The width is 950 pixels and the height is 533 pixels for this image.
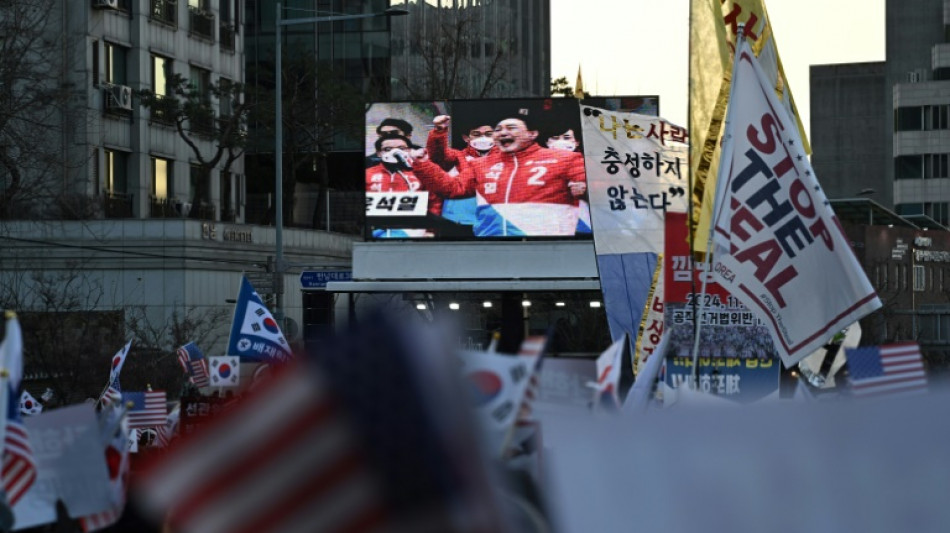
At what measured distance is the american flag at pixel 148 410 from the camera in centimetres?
1426

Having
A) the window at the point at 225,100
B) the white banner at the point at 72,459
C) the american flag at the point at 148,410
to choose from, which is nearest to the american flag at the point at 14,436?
the white banner at the point at 72,459

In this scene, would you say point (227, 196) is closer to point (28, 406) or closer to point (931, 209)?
point (28, 406)

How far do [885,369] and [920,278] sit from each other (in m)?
64.7

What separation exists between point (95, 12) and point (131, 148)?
4.13 metres

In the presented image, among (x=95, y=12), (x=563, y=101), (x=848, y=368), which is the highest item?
(x=95, y=12)

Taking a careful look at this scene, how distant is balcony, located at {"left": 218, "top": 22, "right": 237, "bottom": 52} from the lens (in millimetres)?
50656

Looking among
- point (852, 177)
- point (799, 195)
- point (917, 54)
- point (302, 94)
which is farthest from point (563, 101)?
point (852, 177)

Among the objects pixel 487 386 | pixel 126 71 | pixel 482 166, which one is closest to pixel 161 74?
pixel 126 71

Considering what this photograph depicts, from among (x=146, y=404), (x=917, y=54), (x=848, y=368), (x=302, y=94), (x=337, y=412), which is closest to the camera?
(x=337, y=412)

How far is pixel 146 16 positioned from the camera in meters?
45.7

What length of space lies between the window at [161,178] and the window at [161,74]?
6.25 ft

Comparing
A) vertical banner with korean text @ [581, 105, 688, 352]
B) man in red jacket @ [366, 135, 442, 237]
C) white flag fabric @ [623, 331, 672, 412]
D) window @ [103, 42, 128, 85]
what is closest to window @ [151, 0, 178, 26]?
window @ [103, 42, 128, 85]

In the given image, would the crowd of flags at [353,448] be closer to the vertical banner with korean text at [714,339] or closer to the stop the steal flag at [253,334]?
the vertical banner with korean text at [714,339]

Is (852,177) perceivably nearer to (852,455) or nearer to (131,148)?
(131,148)
